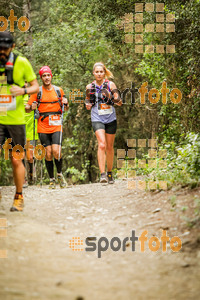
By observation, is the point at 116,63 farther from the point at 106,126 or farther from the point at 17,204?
the point at 17,204

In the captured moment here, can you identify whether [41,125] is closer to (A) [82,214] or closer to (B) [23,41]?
(A) [82,214]

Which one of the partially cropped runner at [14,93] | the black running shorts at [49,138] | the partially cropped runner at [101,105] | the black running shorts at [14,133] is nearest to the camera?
the partially cropped runner at [14,93]

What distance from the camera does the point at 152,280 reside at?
4113mm

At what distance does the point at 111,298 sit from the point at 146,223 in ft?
7.71

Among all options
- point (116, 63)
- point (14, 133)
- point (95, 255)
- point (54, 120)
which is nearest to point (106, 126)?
point (54, 120)

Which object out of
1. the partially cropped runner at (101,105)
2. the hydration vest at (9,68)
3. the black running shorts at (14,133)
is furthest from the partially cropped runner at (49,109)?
the hydration vest at (9,68)

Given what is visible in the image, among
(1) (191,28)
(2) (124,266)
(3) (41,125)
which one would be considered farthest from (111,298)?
(1) (191,28)

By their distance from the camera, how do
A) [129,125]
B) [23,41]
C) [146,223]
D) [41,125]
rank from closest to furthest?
[146,223] < [41,125] < [129,125] < [23,41]

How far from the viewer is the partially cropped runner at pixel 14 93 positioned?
6.04 metres

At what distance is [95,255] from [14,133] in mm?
2277

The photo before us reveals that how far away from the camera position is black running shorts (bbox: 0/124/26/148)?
6.34 metres

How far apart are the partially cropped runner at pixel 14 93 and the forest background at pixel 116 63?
3158 mm

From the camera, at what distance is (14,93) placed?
20.0ft

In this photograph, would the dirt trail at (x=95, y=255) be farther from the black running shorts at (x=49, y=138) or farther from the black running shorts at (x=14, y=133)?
the black running shorts at (x=49, y=138)
